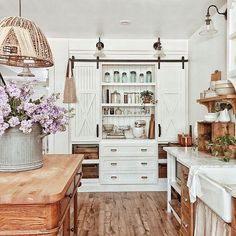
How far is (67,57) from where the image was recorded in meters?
5.01

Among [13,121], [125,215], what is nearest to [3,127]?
[13,121]

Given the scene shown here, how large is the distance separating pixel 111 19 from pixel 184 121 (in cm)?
220

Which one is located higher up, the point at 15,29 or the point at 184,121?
the point at 15,29

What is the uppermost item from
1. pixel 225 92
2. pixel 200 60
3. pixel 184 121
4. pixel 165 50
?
pixel 165 50

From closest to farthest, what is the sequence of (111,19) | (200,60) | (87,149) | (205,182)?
(205,182), (111,19), (200,60), (87,149)

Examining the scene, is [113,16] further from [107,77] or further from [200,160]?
[200,160]

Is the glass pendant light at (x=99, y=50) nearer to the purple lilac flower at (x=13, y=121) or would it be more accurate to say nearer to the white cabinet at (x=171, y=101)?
the white cabinet at (x=171, y=101)

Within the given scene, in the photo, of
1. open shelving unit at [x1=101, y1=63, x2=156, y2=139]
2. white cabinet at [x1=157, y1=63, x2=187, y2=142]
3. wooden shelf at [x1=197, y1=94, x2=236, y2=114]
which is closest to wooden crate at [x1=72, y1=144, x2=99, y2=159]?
open shelving unit at [x1=101, y1=63, x2=156, y2=139]

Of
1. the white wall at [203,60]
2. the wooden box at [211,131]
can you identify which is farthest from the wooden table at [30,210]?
the white wall at [203,60]

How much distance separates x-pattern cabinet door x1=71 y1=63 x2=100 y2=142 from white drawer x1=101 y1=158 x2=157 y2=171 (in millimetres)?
485

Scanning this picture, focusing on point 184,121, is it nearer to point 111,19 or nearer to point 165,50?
point 165,50

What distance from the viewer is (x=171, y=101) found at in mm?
5062

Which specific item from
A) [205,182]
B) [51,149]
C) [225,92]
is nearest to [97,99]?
[51,149]

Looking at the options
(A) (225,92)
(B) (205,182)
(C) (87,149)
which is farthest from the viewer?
(C) (87,149)
